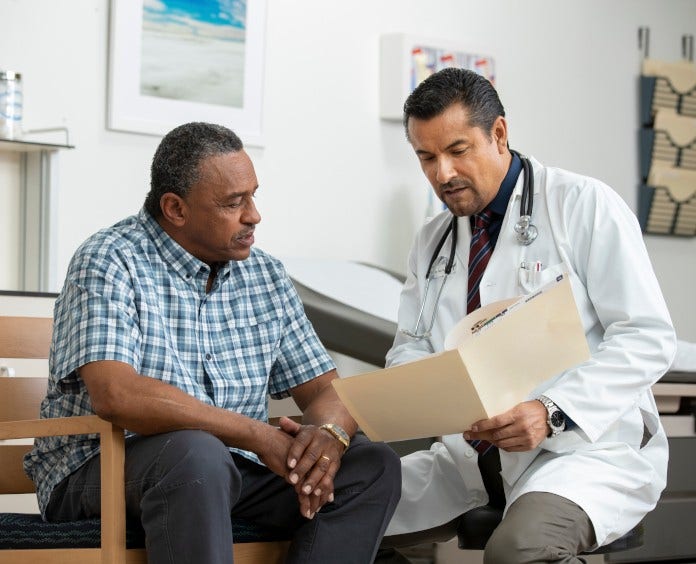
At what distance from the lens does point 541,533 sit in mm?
1705

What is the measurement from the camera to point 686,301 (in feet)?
14.7

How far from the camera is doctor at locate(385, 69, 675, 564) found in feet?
5.93

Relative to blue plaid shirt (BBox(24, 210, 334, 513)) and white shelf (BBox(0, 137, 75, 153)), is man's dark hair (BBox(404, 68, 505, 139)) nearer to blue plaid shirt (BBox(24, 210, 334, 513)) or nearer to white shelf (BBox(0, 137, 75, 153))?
blue plaid shirt (BBox(24, 210, 334, 513))

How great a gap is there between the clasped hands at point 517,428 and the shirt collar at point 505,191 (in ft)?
1.52

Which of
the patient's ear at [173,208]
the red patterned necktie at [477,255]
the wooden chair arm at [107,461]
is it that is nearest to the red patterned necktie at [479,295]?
the red patterned necktie at [477,255]

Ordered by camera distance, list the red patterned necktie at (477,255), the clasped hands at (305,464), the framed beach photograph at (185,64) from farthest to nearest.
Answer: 1. the framed beach photograph at (185,64)
2. the red patterned necktie at (477,255)
3. the clasped hands at (305,464)

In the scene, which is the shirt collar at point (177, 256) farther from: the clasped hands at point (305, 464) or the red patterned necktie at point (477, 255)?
the red patterned necktie at point (477, 255)

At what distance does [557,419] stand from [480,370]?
28 cm

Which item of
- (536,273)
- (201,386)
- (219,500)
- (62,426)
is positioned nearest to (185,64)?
(201,386)

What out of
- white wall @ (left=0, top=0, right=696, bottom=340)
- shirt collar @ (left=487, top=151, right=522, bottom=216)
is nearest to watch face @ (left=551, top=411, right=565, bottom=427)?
shirt collar @ (left=487, top=151, right=522, bottom=216)

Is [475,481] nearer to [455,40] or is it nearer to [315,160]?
[315,160]

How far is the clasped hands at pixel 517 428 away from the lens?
1764mm

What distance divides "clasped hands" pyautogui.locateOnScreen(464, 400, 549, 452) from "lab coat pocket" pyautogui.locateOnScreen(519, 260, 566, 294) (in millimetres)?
259

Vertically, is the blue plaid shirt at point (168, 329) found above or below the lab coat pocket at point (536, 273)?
below
